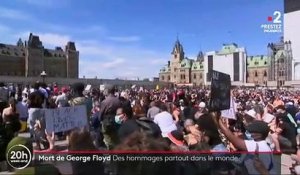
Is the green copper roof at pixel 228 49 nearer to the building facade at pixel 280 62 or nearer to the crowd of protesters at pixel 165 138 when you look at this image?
the building facade at pixel 280 62

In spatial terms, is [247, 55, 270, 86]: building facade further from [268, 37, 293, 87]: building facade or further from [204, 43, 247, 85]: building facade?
[204, 43, 247, 85]: building facade

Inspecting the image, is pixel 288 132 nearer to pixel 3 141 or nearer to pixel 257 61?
pixel 3 141

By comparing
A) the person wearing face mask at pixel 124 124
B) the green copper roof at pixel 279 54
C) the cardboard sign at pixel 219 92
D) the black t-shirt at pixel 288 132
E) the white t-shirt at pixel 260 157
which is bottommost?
the black t-shirt at pixel 288 132

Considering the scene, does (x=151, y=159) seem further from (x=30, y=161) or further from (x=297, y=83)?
(x=297, y=83)

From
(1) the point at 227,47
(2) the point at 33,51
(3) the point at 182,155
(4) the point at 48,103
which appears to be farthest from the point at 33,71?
(3) the point at 182,155

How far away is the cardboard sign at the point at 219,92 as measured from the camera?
5059 mm

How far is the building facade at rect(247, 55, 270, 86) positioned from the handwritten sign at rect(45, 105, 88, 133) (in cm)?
17455

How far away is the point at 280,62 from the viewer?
159 meters

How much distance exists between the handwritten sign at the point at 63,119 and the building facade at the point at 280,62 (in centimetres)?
14711

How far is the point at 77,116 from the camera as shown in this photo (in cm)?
786

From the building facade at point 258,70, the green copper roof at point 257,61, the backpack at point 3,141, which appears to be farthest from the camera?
the green copper roof at point 257,61

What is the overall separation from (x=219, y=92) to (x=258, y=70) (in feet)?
594

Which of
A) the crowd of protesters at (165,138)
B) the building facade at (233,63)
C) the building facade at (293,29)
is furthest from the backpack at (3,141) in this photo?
the building facade at (233,63)

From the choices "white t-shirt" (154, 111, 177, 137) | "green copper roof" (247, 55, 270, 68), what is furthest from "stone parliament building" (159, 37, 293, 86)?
"white t-shirt" (154, 111, 177, 137)
